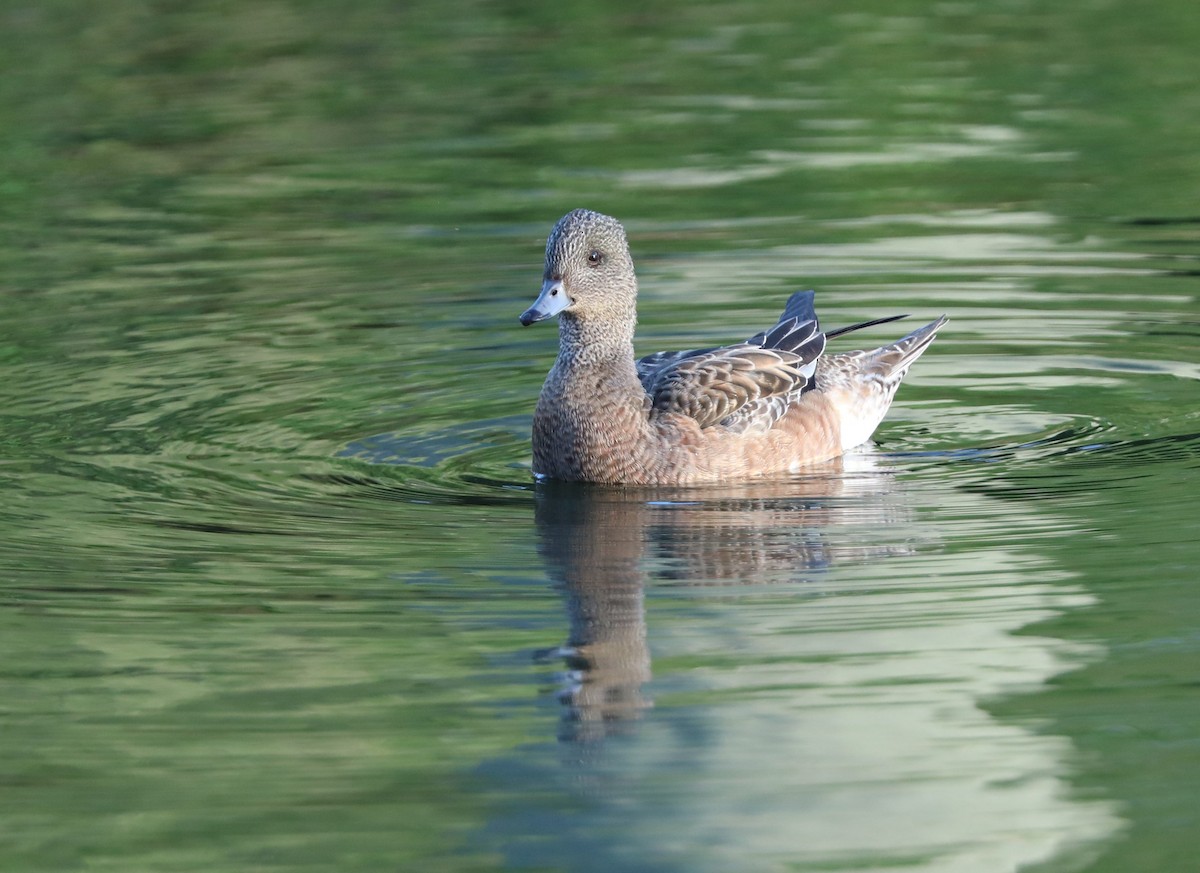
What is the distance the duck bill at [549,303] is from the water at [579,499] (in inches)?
30.7

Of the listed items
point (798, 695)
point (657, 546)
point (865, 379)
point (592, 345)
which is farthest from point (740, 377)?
point (798, 695)

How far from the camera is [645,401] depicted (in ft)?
30.8

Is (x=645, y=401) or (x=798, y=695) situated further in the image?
(x=645, y=401)

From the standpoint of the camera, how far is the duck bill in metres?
8.96

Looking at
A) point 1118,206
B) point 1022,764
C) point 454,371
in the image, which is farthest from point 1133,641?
point 1118,206

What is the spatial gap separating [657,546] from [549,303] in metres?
1.54

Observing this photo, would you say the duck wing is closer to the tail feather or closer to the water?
the tail feather

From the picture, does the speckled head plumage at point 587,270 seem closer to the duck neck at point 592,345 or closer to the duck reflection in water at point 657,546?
the duck neck at point 592,345

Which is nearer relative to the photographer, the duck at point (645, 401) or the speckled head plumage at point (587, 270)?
the duck at point (645, 401)

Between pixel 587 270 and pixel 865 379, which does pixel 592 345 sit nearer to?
pixel 587 270

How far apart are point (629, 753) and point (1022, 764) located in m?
1.12

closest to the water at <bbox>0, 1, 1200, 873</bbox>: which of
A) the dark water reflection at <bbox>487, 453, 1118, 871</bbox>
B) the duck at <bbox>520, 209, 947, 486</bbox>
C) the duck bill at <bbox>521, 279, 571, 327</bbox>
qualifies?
the dark water reflection at <bbox>487, 453, 1118, 871</bbox>

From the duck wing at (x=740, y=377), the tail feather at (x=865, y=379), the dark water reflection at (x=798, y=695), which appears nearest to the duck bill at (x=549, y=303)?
the duck wing at (x=740, y=377)

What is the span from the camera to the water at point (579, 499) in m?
5.71
